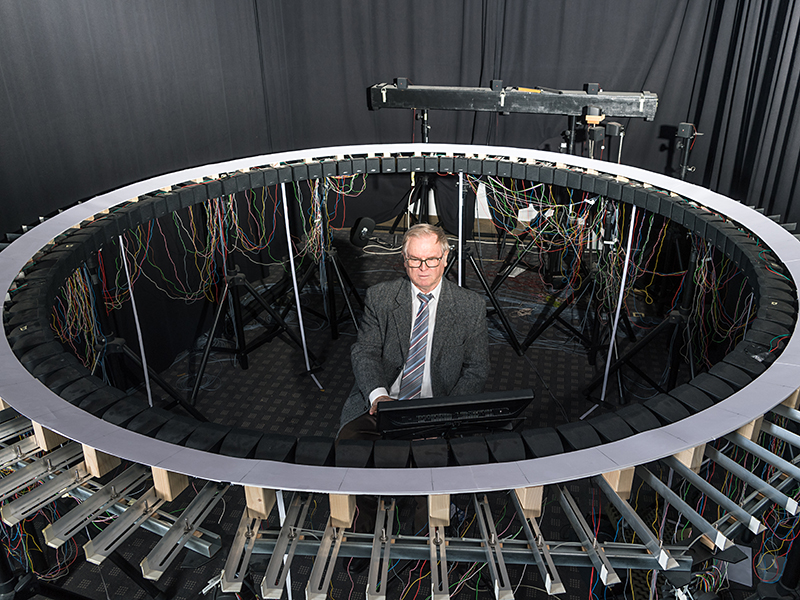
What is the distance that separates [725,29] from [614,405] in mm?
2809

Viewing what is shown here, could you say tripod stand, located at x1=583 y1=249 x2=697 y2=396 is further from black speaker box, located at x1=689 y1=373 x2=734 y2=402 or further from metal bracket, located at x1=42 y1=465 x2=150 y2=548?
metal bracket, located at x1=42 y1=465 x2=150 y2=548

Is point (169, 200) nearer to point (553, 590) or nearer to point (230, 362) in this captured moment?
point (230, 362)

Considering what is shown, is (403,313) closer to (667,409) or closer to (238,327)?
(667,409)

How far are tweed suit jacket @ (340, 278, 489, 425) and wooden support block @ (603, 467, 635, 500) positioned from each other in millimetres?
1203

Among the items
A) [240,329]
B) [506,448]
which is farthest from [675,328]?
[240,329]

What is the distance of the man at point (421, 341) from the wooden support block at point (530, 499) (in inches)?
47.2

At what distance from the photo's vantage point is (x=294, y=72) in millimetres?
5590

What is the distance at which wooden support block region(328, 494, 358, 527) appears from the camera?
135 cm

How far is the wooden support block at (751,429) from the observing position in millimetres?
1475

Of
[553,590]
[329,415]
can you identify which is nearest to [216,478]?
[553,590]

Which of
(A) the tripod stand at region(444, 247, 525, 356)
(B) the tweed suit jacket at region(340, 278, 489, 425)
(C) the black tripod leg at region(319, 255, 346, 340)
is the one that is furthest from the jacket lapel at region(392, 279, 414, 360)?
(C) the black tripod leg at region(319, 255, 346, 340)

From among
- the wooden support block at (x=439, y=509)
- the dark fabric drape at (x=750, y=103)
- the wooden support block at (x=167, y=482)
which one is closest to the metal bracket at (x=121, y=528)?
the wooden support block at (x=167, y=482)

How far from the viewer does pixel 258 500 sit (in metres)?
1.36

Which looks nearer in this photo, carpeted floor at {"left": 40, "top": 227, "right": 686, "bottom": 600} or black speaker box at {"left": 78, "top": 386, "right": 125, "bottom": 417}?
black speaker box at {"left": 78, "top": 386, "right": 125, "bottom": 417}
